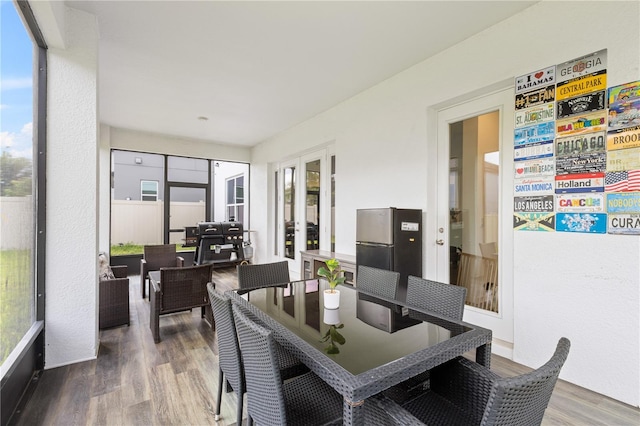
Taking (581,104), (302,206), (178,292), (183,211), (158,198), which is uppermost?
(581,104)

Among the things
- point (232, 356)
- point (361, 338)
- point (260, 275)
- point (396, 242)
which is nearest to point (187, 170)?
point (260, 275)

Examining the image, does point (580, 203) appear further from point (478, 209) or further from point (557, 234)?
point (478, 209)

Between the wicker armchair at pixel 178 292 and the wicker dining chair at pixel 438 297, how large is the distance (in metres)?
2.25

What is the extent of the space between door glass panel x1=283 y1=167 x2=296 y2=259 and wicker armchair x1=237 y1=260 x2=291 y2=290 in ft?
11.0

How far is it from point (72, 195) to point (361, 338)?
2.61 metres

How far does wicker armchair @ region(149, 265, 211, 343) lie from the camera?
3068 millimetres

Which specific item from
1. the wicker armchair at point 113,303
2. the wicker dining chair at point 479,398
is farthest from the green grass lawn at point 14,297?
the wicker dining chair at point 479,398

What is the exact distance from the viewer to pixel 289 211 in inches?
251

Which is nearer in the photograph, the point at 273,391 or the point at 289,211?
the point at 273,391

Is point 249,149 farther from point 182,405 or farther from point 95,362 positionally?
point 182,405

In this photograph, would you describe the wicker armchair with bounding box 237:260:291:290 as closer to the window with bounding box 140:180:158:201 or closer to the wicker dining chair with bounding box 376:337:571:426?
the wicker dining chair with bounding box 376:337:571:426

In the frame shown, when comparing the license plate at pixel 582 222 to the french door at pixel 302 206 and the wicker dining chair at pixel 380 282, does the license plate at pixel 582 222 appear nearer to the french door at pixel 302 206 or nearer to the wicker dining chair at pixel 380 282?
the wicker dining chair at pixel 380 282

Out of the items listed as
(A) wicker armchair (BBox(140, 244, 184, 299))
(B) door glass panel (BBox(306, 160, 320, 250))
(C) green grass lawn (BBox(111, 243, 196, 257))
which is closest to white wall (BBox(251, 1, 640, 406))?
(B) door glass panel (BBox(306, 160, 320, 250))

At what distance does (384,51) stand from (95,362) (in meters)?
3.99
